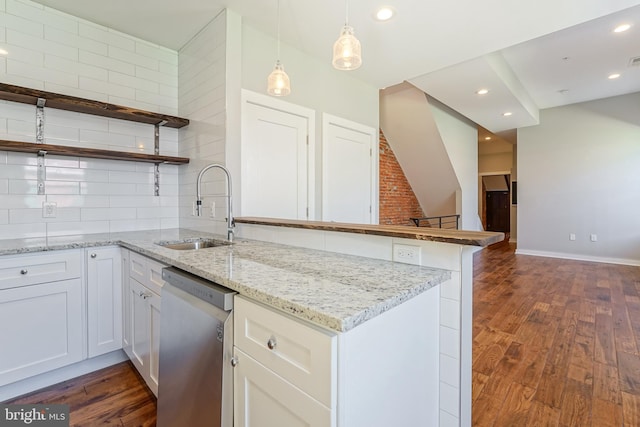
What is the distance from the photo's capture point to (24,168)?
2.14 m

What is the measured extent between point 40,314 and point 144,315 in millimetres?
645

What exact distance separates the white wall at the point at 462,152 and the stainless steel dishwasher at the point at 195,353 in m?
4.85

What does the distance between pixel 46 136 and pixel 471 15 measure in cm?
338

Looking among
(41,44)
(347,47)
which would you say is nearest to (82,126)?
(41,44)

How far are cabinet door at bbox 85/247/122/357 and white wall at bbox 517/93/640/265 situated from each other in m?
7.20

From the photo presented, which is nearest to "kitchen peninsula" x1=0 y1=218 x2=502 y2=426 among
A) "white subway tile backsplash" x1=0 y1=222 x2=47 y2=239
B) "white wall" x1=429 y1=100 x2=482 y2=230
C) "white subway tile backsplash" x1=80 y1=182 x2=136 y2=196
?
"white subway tile backsplash" x1=0 y1=222 x2=47 y2=239

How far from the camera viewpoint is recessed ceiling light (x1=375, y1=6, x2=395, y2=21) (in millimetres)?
2148

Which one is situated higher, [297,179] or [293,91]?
[293,91]

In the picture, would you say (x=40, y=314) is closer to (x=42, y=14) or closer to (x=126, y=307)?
(x=126, y=307)

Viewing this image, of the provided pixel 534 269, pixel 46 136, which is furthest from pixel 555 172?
pixel 46 136

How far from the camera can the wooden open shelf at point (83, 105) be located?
193 cm

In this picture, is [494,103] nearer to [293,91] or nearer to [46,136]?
[293,91]

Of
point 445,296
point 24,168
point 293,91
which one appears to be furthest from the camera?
point 293,91

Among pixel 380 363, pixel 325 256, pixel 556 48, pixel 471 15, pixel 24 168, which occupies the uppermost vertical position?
pixel 556 48
